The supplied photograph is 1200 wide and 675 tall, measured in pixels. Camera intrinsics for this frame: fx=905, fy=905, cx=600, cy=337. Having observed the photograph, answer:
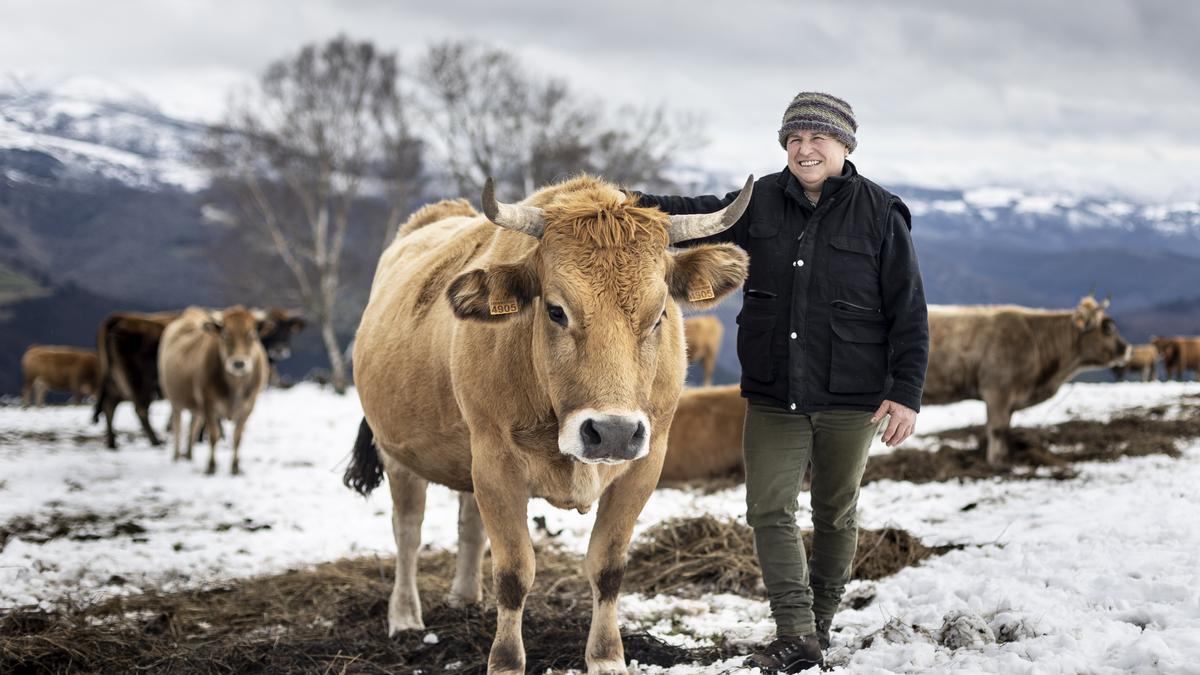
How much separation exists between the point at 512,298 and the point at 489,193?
0.48 metres

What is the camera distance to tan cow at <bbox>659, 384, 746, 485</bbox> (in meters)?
10.2

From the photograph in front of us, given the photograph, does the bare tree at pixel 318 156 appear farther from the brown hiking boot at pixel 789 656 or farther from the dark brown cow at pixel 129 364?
the brown hiking boot at pixel 789 656

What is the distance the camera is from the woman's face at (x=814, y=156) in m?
4.07

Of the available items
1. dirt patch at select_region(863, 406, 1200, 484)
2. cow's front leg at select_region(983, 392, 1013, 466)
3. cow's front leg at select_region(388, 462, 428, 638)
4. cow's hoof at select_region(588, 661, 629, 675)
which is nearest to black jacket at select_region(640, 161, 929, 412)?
cow's hoof at select_region(588, 661, 629, 675)

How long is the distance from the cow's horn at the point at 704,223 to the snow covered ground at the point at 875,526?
1.96 metres

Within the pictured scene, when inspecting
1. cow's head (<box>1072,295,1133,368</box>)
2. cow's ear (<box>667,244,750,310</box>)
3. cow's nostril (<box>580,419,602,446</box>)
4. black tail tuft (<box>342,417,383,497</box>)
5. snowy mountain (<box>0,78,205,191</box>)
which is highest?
snowy mountain (<box>0,78,205,191</box>)

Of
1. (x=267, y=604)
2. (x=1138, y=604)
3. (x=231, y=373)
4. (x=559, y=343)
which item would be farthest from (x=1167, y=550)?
(x=231, y=373)

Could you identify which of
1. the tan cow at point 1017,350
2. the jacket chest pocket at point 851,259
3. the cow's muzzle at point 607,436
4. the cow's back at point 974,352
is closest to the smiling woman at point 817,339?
the jacket chest pocket at point 851,259

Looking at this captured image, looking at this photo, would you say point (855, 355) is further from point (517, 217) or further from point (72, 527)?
point (72, 527)

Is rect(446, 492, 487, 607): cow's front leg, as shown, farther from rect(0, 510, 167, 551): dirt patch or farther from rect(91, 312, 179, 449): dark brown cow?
rect(91, 312, 179, 449): dark brown cow

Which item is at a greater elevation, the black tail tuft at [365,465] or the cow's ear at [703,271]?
the cow's ear at [703,271]

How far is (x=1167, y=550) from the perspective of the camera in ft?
15.9

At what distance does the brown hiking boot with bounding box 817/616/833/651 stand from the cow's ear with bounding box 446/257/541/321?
212 centimetres

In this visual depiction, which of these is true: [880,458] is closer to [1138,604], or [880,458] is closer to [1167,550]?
[1167,550]
